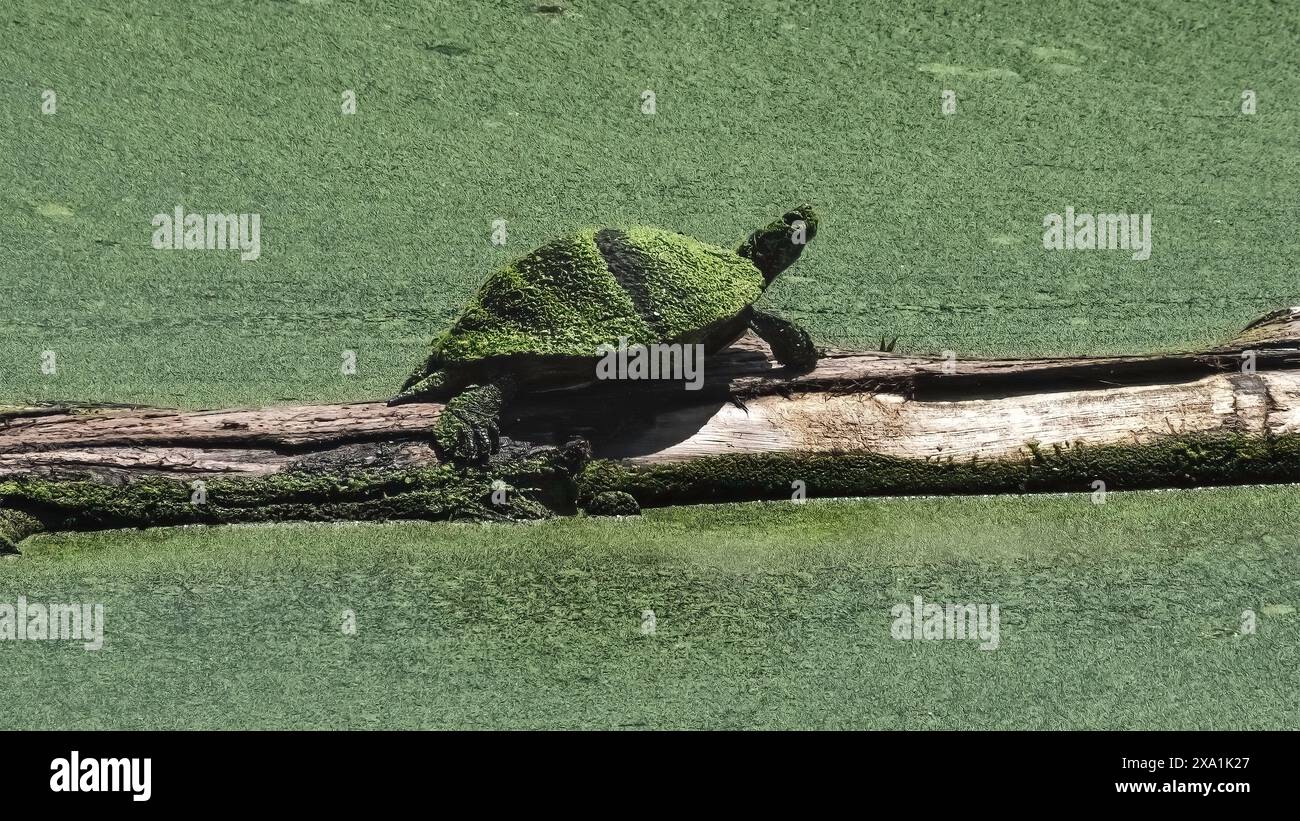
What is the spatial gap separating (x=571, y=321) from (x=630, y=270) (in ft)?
0.92

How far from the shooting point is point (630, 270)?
14.0 ft

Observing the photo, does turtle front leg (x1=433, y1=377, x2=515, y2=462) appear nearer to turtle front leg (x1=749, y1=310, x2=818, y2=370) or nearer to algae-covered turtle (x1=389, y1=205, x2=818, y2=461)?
algae-covered turtle (x1=389, y1=205, x2=818, y2=461)

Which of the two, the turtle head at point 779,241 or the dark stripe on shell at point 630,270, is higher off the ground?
the turtle head at point 779,241

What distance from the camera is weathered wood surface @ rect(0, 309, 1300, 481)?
13.6ft

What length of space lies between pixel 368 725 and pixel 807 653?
1216 mm

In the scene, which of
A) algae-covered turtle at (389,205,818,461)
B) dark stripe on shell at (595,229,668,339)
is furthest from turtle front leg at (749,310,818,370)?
dark stripe on shell at (595,229,668,339)

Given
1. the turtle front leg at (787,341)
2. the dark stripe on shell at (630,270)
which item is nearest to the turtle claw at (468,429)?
the dark stripe on shell at (630,270)

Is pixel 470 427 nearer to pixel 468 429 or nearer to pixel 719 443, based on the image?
pixel 468 429

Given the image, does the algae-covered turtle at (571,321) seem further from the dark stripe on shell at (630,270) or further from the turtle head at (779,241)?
the turtle head at (779,241)

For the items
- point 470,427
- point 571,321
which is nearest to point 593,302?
point 571,321

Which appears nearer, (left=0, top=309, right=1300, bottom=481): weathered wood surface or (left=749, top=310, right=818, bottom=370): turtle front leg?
(left=0, top=309, right=1300, bottom=481): weathered wood surface

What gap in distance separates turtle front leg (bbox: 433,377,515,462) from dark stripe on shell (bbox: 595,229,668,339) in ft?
1.91

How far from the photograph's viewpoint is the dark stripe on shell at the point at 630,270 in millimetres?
4203
